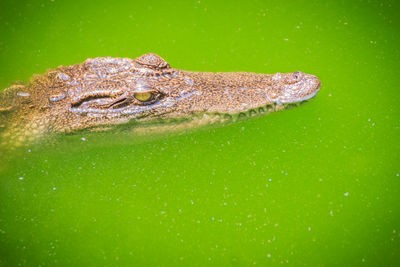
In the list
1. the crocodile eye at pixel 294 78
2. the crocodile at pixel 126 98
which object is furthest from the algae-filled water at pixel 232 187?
the crocodile eye at pixel 294 78

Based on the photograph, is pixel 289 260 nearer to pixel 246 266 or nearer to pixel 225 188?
pixel 246 266

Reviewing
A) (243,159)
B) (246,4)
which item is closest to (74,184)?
(243,159)

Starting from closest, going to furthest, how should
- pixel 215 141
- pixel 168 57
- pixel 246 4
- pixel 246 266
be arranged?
pixel 246 266 → pixel 215 141 → pixel 168 57 → pixel 246 4

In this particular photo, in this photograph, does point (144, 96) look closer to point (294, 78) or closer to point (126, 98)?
point (126, 98)

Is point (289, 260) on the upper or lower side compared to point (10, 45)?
lower

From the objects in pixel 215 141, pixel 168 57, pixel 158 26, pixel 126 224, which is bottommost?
pixel 126 224

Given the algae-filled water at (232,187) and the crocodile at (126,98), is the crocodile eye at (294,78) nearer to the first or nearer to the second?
the crocodile at (126,98)

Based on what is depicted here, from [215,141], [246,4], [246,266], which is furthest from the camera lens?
[246,4]
